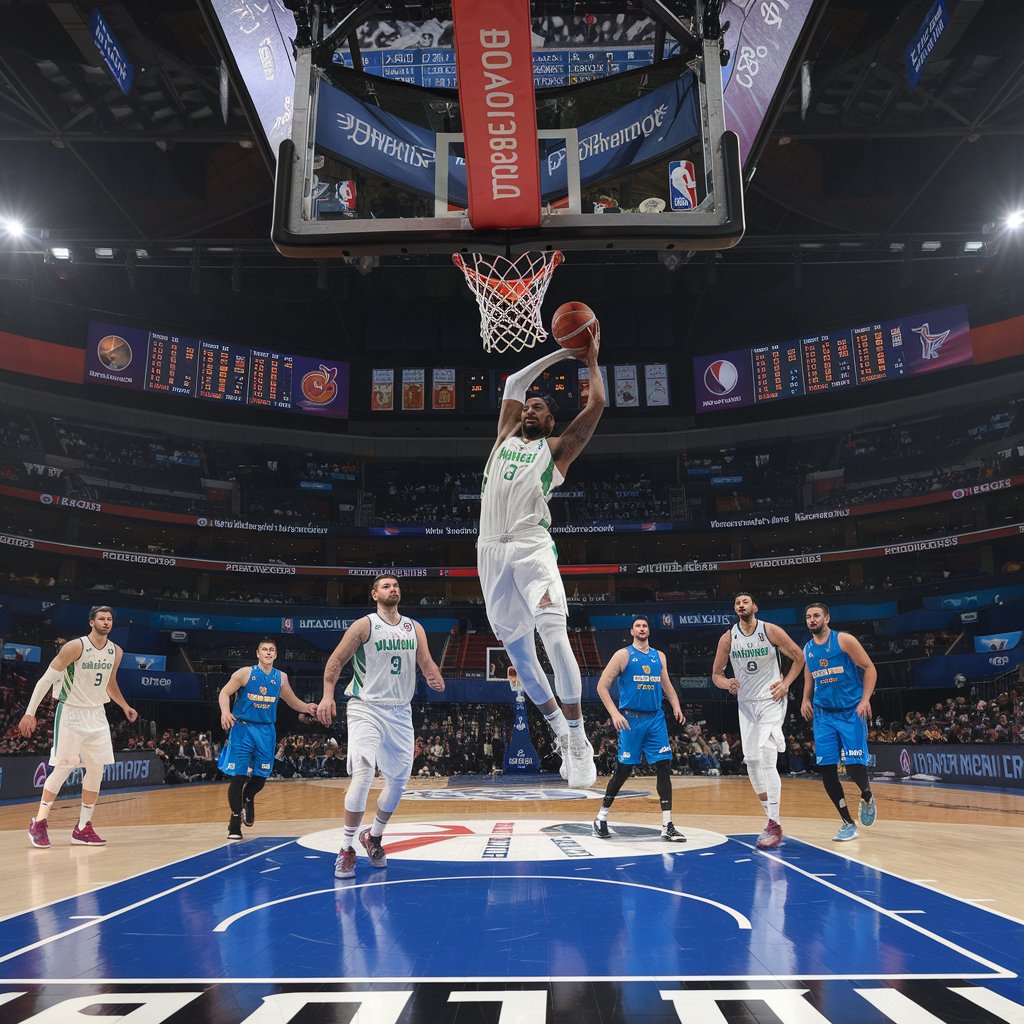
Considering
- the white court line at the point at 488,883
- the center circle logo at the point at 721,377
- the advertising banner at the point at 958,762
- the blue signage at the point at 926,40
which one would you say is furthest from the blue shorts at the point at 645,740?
the center circle logo at the point at 721,377

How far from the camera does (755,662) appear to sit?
883 cm

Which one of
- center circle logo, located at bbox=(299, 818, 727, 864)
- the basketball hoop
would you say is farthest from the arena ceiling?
center circle logo, located at bbox=(299, 818, 727, 864)

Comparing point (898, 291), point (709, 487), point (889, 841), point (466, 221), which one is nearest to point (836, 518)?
point (709, 487)

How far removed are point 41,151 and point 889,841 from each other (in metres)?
22.2

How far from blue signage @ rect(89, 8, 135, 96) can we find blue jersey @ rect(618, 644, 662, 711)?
13158mm

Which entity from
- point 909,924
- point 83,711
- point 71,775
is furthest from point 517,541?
point 71,775

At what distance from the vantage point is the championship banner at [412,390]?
33312 mm

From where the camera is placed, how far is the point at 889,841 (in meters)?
9.09

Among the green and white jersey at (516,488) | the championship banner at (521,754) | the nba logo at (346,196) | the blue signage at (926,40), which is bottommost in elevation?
the championship banner at (521,754)

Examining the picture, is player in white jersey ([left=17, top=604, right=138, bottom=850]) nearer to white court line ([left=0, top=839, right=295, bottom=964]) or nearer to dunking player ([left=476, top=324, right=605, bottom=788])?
white court line ([left=0, top=839, right=295, bottom=964])

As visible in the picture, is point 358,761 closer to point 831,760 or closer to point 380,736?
point 380,736

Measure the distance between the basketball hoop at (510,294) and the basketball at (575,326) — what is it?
99 cm

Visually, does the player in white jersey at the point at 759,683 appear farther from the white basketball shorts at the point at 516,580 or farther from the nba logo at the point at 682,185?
the nba logo at the point at 682,185

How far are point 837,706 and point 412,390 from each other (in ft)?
87.7
